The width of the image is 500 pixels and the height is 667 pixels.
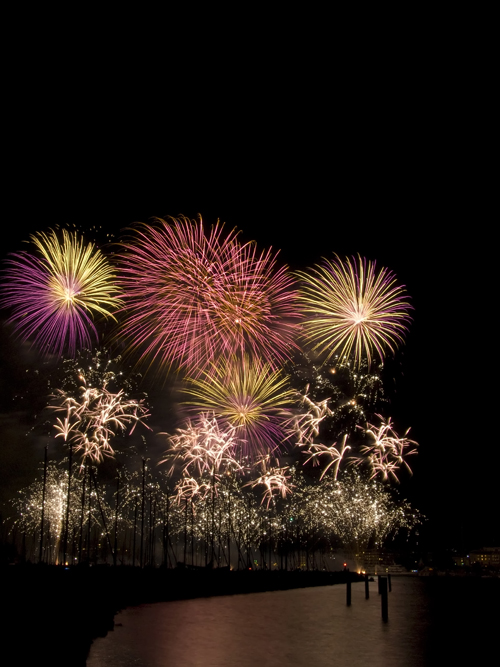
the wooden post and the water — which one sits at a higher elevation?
the wooden post

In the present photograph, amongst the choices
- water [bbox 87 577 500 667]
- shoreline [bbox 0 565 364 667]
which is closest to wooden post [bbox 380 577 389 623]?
water [bbox 87 577 500 667]

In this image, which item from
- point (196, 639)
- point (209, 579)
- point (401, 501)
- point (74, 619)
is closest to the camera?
point (74, 619)

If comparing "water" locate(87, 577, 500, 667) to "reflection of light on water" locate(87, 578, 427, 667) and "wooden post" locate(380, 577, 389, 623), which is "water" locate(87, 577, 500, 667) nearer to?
"reflection of light on water" locate(87, 578, 427, 667)

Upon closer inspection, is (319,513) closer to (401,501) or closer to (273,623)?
(401,501)

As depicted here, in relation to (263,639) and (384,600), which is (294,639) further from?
(384,600)

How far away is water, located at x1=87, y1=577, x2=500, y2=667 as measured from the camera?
553 inches

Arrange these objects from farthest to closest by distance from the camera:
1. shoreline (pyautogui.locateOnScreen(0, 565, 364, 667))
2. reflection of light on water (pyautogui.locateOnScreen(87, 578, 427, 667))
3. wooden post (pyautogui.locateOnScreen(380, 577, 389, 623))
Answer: wooden post (pyautogui.locateOnScreen(380, 577, 389, 623)), reflection of light on water (pyautogui.locateOnScreen(87, 578, 427, 667)), shoreline (pyautogui.locateOnScreen(0, 565, 364, 667))

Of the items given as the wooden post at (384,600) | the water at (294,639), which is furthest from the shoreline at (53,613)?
the wooden post at (384,600)

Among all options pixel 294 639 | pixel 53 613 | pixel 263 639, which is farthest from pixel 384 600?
pixel 53 613

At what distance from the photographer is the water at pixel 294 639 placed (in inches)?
553

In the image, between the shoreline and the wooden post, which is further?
the wooden post

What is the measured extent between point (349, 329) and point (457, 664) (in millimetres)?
16608

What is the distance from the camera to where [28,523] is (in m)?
79.8

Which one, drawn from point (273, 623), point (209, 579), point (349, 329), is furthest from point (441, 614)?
point (209, 579)
